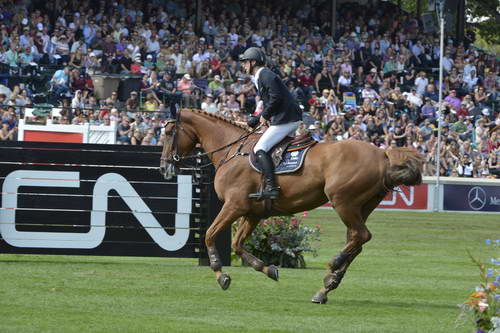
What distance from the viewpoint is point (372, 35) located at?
4075 cm

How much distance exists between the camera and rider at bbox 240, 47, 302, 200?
11.3 meters

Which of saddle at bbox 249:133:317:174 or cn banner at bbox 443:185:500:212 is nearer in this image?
saddle at bbox 249:133:317:174

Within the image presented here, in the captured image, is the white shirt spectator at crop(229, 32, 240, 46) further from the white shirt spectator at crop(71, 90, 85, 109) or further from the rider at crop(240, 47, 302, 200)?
the rider at crop(240, 47, 302, 200)

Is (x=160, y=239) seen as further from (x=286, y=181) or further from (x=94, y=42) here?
(x=94, y=42)

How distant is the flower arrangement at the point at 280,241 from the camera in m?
14.4

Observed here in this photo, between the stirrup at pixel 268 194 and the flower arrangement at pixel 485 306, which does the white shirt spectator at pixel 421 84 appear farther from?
the flower arrangement at pixel 485 306

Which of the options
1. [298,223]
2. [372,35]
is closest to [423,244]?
[298,223]

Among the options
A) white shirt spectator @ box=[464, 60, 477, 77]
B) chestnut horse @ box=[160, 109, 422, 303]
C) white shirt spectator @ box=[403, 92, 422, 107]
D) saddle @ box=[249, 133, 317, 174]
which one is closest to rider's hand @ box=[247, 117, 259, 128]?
chestnut horse @ box=[160, 109, 422, 303]

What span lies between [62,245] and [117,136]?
10539mm

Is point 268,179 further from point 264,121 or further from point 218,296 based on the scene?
point 218,296

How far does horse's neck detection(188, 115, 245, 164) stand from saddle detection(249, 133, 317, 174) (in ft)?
2.42

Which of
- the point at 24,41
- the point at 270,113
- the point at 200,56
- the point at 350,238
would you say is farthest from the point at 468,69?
the point at 350,238

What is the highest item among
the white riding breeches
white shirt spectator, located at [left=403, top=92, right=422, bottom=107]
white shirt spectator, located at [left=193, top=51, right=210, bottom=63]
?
white shirt spectator, located at [left=193, top=51, right=210, bottom=63]

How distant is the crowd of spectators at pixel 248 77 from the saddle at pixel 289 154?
1235 cm
